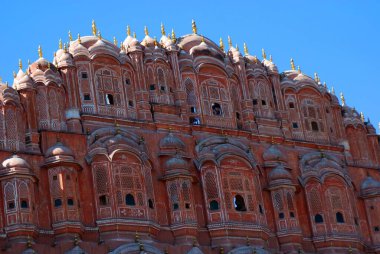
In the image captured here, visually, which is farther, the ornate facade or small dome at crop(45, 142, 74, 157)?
small dome at crop(45, 142, 74, 157)

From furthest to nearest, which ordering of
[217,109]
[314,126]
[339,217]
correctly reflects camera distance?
[314,126] → [217,109] → [339,217]

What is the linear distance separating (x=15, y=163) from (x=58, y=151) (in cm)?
148

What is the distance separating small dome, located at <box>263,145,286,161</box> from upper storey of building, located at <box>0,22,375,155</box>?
87 centimetres

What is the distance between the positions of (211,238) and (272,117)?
595 centimetres

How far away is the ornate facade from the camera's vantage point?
35.5 meters

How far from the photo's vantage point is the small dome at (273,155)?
3991cm

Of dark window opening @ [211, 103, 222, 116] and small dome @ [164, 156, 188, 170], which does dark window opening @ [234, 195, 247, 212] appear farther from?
dark window opening @ [211, 103, 222, 116]

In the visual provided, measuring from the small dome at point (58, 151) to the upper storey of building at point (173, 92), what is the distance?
33.1 inches

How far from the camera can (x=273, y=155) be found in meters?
39.9

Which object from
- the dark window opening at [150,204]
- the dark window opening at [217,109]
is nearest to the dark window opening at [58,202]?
the dark window opening at [150,204]

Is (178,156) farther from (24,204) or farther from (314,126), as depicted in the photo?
(314,126)

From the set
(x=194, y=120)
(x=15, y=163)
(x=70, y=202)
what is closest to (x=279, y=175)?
(x=194, y=120)

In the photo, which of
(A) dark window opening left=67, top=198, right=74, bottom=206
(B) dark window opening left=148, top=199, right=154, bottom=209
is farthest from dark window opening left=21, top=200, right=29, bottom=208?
(B) dark window opening left=148, top=199, right=154, bottom=209

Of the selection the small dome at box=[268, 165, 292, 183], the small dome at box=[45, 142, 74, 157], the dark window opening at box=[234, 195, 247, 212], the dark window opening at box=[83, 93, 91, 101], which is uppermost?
the dark window opening at box=[83, 93, 91, 101]
